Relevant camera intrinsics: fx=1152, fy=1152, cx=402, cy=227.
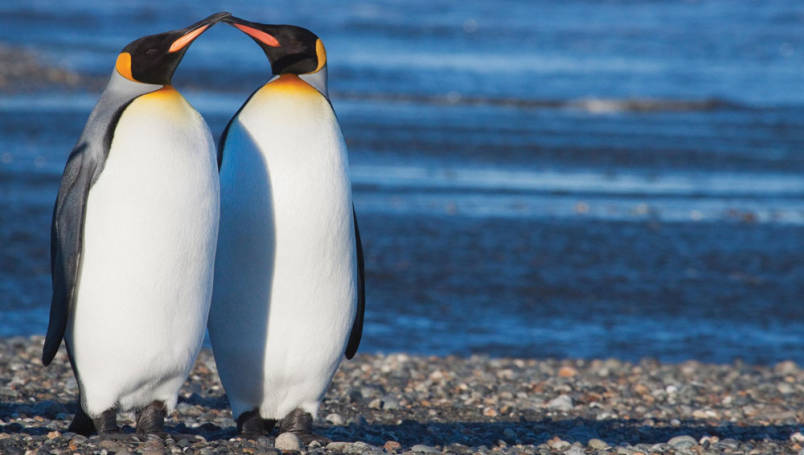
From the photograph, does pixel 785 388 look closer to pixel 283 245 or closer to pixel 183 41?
pixel 283 245

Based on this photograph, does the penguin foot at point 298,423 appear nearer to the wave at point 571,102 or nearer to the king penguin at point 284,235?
the king penguin at point 284,235

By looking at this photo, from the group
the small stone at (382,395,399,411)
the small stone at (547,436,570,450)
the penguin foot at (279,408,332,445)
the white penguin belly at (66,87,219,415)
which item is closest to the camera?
the white penguin belly at (66,87,219,415)

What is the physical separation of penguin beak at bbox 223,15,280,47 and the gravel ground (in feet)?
4.93

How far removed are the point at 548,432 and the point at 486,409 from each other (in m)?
0.53

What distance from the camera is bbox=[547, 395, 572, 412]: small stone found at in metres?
6.12

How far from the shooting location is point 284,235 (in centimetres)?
429

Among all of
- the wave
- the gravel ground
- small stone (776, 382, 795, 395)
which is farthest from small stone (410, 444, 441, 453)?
the wave

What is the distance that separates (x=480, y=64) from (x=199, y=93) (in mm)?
8097

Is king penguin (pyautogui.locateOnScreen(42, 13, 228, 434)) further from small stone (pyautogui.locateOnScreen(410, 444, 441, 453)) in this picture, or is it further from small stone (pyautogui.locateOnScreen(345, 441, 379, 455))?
small stone (pyautogui.locateOnScreen(410, 444, 441, 453))

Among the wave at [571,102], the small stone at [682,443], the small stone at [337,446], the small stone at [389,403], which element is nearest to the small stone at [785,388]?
the small stone at [682,443]

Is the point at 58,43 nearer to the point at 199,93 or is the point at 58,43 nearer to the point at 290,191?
the point at 199,93

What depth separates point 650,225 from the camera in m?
11.3

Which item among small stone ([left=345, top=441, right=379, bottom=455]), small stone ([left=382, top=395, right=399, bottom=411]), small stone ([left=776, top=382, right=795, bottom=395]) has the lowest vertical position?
small stone ([left=382, top=395, right=399, bottom=411])

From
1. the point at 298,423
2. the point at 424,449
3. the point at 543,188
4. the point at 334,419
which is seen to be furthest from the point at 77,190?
the point at 543,188
